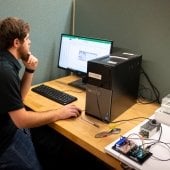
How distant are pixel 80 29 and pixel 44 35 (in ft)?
1.04

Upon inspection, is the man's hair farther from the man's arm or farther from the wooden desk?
the wooden desk

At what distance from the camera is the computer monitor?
5.62 ft

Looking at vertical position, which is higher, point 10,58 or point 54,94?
point 10,58

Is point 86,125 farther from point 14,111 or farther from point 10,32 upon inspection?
point 10,32

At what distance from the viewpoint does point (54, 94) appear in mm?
1710

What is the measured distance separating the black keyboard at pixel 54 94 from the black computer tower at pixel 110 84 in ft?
0.72

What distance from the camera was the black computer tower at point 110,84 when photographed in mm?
1275

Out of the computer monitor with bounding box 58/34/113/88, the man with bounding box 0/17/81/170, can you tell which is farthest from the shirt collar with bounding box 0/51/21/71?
the computer monitor with bounding box 58/34/113/88

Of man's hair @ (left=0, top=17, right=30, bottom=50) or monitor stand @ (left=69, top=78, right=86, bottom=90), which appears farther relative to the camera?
monitor stand @ (left=69, top=78, right=86, bottom=90)

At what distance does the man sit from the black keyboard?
0.19m

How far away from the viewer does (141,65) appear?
1649 millimetres

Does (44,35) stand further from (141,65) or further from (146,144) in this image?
(146,144)

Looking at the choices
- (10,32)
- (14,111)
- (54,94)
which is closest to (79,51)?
(54,94)

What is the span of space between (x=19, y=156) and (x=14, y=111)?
10.1 inches
